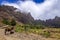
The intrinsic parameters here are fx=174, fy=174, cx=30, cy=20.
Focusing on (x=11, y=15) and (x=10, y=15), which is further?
(x=11, y=15)

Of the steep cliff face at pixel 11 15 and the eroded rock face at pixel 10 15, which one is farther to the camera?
the steep cliff face at pixel 11 15

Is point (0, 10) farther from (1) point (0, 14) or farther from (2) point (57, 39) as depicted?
(2) point (57, 39)

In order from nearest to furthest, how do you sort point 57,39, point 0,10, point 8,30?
point 57,39, point 8,30, point 0,10

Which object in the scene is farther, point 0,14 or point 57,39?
point 0,14

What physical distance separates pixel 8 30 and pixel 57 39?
35.1ft

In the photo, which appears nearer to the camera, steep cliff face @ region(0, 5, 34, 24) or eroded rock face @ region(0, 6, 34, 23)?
eroded rock face @ region(0, 6, 34, 23)

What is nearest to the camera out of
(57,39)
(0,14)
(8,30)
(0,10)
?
(57,39)

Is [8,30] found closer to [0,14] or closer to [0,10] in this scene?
[0,14]

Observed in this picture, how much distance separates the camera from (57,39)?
33.0m

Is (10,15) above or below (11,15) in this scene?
above

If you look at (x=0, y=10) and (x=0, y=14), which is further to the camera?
(x=0, y=10)

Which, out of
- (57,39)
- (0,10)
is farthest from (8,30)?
(0,10)

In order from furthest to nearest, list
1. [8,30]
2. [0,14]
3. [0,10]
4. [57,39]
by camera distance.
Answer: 1. [0,10]
2. [0,14]
3. [8,30]
4. [57,39]

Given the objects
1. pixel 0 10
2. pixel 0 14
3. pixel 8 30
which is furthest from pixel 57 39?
pixel 0 10
